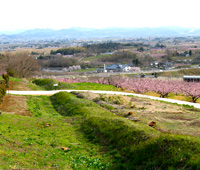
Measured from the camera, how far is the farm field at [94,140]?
1034 cm

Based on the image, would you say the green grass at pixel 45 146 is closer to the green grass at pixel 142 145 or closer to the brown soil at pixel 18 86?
the green grass at pixel 142 145

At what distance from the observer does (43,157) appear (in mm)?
11484

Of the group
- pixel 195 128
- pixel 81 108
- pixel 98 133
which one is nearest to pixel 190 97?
pixel 81 108

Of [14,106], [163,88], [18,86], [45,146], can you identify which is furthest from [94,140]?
[18,86]

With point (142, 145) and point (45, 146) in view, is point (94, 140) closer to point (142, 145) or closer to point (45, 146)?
point (45, 146)

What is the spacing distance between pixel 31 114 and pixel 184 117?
1206 cm

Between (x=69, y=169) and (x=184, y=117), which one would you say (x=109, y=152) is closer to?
(x=69, y=169)

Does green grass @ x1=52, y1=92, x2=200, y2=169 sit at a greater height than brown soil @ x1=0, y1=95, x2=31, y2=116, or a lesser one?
greater

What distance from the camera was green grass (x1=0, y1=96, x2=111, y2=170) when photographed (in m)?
10.7

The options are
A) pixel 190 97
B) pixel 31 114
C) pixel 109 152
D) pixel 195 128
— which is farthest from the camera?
pixel 190 97

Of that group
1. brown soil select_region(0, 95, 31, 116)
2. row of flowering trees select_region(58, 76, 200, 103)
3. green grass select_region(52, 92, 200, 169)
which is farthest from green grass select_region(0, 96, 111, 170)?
row of flowering trees select_region(58, 76, 200, 103)

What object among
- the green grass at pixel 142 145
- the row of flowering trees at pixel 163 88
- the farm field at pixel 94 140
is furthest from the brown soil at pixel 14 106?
the row of flowering trees at pixel 163 88

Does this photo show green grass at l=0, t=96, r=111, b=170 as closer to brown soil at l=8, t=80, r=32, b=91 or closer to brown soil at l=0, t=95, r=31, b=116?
brown soil at l=0, t=95, r=31, b=116

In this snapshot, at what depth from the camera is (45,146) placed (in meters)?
13.3
